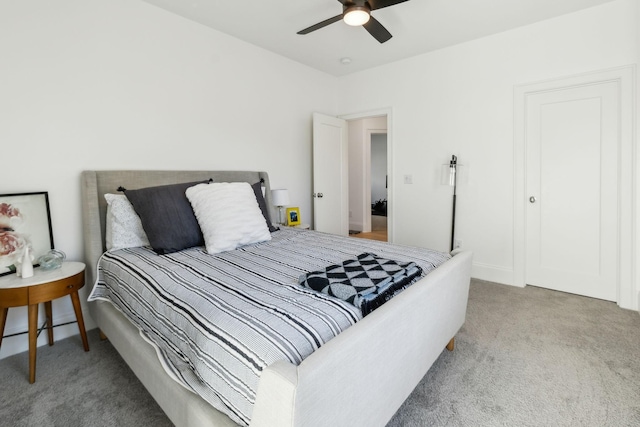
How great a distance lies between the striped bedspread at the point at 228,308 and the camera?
1012 mm

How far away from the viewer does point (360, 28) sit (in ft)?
10.3

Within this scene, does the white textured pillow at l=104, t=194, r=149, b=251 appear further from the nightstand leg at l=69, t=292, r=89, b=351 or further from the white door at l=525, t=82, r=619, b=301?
the white door at l=525, t=82, r=619, b=301

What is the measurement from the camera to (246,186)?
255 centimetres

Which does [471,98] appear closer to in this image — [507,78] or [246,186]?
[507,78]

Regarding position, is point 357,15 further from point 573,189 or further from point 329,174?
point 573,189

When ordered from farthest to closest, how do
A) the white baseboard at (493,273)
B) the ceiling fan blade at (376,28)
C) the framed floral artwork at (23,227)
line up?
the white baseboard at (493,273) → the ceiling fan blade at (376,28) → the framed floral artwork at (23,227)

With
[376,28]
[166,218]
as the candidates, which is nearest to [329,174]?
[376,28]

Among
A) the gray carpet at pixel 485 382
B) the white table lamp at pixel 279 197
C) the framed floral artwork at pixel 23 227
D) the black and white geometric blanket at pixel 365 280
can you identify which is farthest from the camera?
the white table lamp at pixel 279 197

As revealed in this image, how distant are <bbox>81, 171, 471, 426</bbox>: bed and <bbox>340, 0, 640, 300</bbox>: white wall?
1716 mm

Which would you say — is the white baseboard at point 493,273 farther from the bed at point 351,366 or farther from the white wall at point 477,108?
the bed at point 351,366

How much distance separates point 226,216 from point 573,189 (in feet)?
10.2

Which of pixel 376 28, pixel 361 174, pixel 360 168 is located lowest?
pixel 361 174

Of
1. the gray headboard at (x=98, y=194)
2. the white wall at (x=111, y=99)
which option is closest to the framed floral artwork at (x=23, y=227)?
the white wall at (x=111, y=99)

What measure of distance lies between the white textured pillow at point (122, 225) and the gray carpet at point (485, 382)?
72 cm
